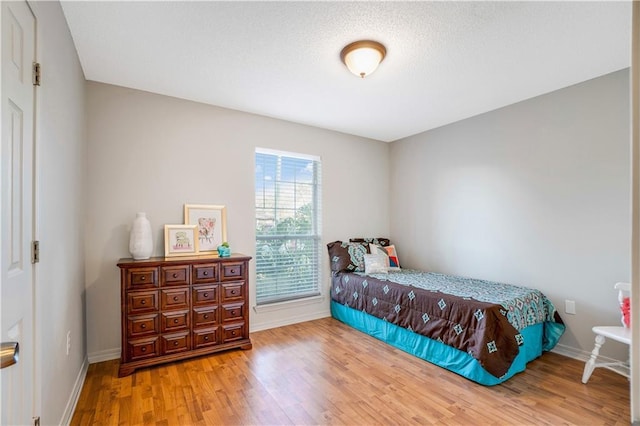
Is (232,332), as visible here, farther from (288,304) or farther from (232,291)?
(288,304)

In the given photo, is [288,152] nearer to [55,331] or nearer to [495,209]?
[495,209]

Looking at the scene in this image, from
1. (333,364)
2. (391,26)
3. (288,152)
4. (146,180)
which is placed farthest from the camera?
(288,152)

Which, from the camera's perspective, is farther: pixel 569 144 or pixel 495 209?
pixel 495 209

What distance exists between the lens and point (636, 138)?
0.66 m

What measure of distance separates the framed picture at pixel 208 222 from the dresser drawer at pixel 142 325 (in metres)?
0.81

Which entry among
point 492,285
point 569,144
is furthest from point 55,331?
point 569,144

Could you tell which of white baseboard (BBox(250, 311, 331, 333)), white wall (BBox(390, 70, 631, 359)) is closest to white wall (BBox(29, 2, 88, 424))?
white baseboard (BBox(250, 311, 331, 333))

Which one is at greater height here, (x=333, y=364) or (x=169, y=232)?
(x=169, y=232)

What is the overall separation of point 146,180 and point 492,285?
12.1 feet

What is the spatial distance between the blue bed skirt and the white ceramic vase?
7.82 ft

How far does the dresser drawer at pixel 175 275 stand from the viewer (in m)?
2.76

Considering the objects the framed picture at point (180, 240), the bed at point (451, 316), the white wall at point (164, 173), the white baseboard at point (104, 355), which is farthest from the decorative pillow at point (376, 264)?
the white baseboard at point (104, 355)

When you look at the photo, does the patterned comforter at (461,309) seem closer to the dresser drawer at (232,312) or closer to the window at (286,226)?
the window at (286,226)

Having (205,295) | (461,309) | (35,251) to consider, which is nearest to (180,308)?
(205,295)
